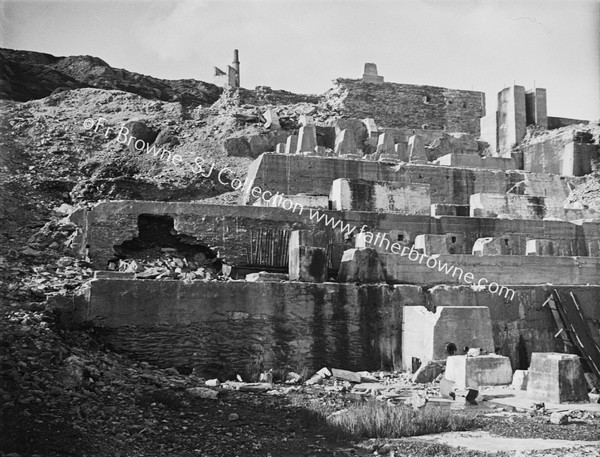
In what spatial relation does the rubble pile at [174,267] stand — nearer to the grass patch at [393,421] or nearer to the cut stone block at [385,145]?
the grass patch at [393,421]

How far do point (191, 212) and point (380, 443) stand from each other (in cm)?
623

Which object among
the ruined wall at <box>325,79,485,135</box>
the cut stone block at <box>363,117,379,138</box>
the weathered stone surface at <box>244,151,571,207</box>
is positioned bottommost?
the weathered stone surface at <box>244,151,571,207</box>

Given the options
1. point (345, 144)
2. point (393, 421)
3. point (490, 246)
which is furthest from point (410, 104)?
point (393, 421)

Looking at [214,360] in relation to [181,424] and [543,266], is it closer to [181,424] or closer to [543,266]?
[181,424]

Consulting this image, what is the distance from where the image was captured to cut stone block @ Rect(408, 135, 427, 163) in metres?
19.6

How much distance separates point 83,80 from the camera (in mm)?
30812

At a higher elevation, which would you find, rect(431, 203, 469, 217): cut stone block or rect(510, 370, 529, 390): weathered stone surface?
rect(431, 203, 469, 217): cut stone block

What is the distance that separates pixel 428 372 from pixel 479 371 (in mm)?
845

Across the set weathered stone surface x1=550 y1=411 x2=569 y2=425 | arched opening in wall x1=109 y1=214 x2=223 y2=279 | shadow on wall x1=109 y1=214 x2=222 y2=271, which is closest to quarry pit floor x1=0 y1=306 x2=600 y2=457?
weathered stone surface x1=550 y1=411 x2=569 y2=425

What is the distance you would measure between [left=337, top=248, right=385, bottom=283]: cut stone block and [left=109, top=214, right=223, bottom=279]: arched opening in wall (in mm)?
2136

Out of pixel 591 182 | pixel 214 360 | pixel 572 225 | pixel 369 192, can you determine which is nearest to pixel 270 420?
pixel 214 360

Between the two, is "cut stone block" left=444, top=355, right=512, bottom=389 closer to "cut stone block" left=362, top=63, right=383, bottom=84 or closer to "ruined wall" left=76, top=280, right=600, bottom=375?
"ruined wall" left=76, top=280, right=600, bottom=375

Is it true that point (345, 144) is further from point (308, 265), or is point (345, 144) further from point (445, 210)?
point (308, 265)

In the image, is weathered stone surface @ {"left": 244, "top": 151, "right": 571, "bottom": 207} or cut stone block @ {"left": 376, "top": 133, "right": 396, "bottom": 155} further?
cut stone block @ {"left": 376, "top": 133, "right": 396, "bottom": 155}
